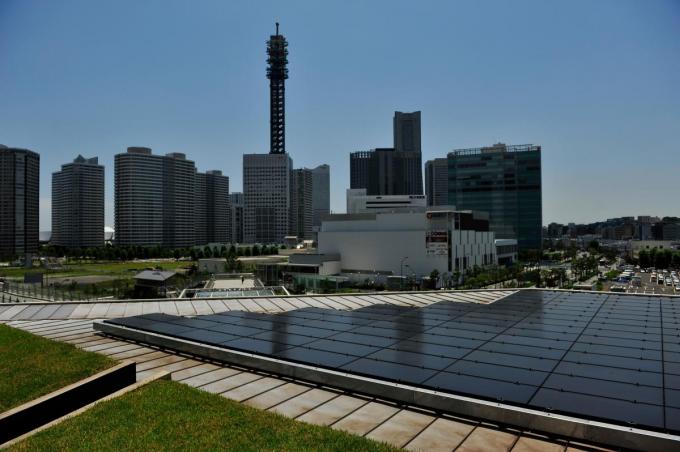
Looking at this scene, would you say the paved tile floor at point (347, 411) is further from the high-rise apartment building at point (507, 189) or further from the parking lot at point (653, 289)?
the high-rise apartment building at point (507, 189)

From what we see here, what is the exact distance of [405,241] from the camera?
104312 millimetres

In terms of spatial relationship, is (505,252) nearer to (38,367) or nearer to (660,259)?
(660,259)

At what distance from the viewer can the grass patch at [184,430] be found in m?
8.55

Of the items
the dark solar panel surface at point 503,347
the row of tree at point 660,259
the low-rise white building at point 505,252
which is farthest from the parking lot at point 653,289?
the dark solar panel surface at point 503,347

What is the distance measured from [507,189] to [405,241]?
104534 mm

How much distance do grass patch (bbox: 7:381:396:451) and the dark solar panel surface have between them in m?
3.58

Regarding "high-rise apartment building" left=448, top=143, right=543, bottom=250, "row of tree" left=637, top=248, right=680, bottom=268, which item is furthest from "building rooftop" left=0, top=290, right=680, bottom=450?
"high-rise apartment building" left=448, top=143, right=543, bottom=250

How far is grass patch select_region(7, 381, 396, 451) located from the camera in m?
8.55

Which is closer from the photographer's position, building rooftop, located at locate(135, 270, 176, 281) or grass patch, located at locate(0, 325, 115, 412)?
grass patch, located at locate(0, 325, 115, 412)

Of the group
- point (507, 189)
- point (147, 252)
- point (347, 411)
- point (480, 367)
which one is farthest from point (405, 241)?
point (147, 252)

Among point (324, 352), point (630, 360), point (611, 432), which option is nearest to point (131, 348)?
point (324, 352)

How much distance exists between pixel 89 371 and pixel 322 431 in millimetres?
7628

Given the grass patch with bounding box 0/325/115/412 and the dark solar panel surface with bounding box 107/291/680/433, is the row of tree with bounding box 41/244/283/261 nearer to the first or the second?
the dark solar panel surface with bounding box 107/291/680/433

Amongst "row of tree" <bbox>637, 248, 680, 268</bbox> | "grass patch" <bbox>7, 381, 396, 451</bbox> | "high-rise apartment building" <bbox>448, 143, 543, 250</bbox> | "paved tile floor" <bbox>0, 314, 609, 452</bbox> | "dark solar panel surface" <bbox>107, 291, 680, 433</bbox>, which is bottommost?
"row of tree" <bbox>637, 248, 680, 268</bbox>
